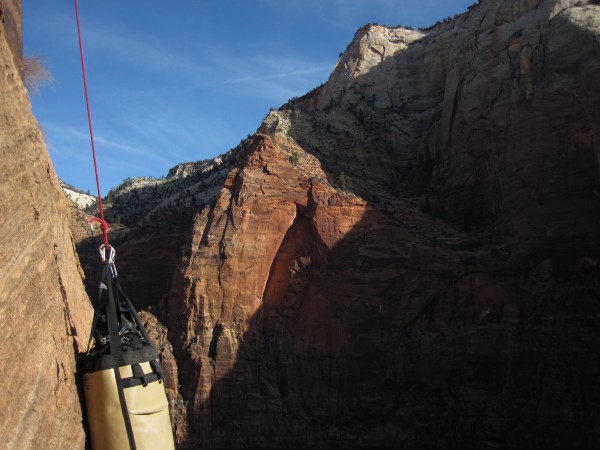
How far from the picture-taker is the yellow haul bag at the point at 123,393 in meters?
6.49

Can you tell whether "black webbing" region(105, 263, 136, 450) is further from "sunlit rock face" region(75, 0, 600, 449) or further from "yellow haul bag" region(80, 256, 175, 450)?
"sunlit rock face" region(75, 0, 600, 449)

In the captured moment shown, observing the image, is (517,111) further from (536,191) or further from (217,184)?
(217,184)

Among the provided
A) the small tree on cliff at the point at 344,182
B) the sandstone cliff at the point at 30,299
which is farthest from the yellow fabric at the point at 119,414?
the small tree on cliff at the point at 344,182

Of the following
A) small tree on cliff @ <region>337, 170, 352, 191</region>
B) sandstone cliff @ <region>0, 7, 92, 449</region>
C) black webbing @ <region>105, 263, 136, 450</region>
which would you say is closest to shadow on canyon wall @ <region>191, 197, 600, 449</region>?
small tree on cliff @ <region>337, 170, 352, 191</region>

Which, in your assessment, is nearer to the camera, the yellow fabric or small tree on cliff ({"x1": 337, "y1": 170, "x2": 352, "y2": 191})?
the yellow fabric

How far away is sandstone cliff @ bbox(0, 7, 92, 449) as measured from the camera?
5840 millimetres

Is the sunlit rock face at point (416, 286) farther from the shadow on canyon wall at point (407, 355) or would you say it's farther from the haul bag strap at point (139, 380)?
the haul bag strap at point (139, 380)

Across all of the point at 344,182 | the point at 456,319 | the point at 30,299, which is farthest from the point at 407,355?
the point at 30,299

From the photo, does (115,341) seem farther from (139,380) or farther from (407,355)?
(407,355)

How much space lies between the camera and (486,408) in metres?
31.9

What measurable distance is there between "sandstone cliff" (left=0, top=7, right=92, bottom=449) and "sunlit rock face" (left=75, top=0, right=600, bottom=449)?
26.5 m

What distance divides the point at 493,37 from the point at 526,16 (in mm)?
2187

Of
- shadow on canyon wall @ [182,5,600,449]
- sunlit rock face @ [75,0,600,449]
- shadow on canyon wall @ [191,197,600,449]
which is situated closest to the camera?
shadow on canyon wall @ [191,197,600,449]

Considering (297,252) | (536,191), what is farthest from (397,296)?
(536,191)
